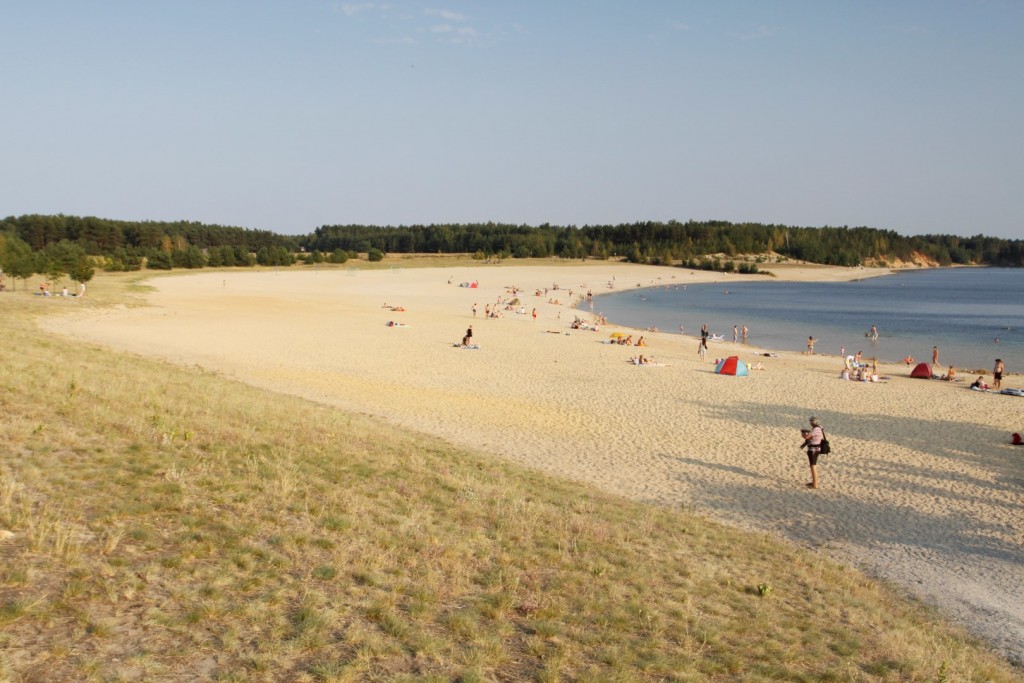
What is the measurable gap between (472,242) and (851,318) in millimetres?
112916

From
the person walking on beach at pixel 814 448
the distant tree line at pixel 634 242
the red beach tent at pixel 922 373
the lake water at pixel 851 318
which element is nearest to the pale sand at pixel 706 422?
the person walking on beach at pixel 814 448

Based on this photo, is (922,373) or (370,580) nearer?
(370,580)

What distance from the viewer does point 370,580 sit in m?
6.57

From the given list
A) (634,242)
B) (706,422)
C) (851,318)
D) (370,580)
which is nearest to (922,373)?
(706,422)

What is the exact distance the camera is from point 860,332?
51125 mm

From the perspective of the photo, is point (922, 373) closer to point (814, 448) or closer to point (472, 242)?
point (814, 448)

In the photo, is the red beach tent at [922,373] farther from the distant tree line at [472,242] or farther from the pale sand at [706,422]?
the distant tree line at [472,242]

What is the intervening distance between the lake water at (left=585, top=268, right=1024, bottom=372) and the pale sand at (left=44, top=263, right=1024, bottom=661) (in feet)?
12.7

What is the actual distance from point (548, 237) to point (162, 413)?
154 meters

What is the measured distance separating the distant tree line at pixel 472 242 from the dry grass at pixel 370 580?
314 feet

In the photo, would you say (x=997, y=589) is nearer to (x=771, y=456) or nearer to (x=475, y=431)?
(x=771, y=456)

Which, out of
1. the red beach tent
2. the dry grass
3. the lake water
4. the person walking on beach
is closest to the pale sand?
the person walking on beach

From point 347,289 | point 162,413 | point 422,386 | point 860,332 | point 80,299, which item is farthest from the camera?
point 347,289

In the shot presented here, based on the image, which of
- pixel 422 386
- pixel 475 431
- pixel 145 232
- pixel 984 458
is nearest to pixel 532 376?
pixel 422 386
